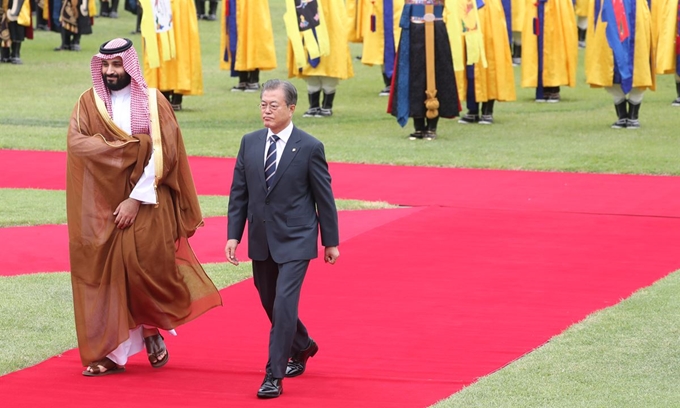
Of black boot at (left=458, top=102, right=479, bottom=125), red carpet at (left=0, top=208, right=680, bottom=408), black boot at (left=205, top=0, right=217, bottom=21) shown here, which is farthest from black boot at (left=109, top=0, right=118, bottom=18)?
red carpet at (left=0, top=208, right=680, bottom=408)

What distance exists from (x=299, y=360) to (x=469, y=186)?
550cm

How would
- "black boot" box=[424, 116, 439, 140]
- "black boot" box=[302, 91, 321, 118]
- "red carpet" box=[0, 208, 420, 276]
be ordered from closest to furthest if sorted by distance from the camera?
"red carpet" box=[0, 208, 420, 276] → "black boot" box=[424, 116, 439, 140] → "black boot" box=[302, 91, 321, 118]

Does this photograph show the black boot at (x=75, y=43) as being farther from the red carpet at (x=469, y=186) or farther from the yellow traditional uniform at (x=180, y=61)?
the red carpet at (x=469, y=186)

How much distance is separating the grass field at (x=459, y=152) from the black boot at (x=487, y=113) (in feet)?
0.53

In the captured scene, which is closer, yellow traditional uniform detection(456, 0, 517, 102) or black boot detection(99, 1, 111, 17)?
yellow traditional uniform detection(456, 0, 517, 102)

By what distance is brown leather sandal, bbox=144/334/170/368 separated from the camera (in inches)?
243

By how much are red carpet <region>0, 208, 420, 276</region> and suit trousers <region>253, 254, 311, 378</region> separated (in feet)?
Result: 8.94

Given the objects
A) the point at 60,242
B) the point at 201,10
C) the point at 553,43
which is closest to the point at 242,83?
the point at 553,43

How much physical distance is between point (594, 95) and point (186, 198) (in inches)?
506

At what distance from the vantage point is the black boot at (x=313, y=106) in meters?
16.0

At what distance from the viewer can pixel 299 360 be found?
19.8ft

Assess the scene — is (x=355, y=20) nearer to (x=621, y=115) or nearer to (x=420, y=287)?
(x=621, y=115)

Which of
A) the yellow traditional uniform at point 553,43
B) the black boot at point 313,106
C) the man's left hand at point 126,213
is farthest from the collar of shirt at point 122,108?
the yellow traditional uniform at point 553,43

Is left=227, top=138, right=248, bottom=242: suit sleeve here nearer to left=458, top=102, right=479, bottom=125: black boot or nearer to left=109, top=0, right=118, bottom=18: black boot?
left=458, top=102, right=479, bottom=125: black boot
